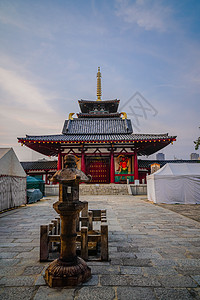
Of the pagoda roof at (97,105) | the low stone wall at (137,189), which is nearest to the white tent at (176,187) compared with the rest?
the low stone wall at (137,189)

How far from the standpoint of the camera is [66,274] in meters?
2.33

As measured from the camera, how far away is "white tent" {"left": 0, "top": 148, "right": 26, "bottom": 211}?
822 centimetres

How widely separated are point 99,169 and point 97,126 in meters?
5.09

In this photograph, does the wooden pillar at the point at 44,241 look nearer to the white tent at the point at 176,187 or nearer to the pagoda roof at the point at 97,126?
the white tent at the point at 176,187

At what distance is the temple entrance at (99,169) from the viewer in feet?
63.8

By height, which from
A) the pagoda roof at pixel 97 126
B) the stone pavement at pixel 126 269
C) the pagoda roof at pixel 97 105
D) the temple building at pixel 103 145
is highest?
the pagoda roof at pixel 97 105

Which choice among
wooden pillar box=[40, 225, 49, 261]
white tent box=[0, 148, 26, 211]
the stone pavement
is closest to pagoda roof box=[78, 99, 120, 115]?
white tent box=[0, 148, 26, 211]

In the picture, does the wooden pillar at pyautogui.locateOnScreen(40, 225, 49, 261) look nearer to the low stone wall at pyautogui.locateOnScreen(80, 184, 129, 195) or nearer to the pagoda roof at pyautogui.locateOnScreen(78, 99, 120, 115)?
the low stone wall at pyautogui.locateOnScreen(80, 184, 129, 195)

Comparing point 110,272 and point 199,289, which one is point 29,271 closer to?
point 110,272

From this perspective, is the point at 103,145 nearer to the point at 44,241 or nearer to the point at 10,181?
the point at 10,181

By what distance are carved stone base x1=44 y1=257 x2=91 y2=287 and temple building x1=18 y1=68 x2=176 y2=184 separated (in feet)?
45.9

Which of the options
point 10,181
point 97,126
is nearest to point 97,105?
point 97,126

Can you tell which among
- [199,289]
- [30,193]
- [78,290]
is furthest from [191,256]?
[30,193]

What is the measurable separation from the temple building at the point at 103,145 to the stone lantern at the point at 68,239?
13.7 meters
